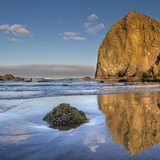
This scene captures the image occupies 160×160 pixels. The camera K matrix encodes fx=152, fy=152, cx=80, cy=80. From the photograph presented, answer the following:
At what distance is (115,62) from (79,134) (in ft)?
172

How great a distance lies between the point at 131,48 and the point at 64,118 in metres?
52.6

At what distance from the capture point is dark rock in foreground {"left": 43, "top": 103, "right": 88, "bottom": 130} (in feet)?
10.3

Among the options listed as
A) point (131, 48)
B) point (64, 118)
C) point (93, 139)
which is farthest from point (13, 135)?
point (131, 48)

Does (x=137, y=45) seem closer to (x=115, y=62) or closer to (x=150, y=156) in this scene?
(x=115, y=62)

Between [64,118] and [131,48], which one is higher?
[131,48]

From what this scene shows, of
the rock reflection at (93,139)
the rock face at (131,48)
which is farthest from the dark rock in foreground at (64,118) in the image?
the rock face at (131,48)

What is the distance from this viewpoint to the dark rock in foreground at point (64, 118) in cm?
314

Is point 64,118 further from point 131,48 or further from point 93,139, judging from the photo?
point 131,48

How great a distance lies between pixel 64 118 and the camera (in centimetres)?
328

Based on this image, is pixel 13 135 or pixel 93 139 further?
pixel 13 135

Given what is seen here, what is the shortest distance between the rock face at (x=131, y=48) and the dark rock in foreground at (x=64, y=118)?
47.9 meters

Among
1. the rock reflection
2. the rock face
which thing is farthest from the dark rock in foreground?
the rock face

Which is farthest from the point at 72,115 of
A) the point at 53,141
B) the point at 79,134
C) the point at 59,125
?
the point at 53,141

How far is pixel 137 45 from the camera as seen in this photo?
51312 mm
